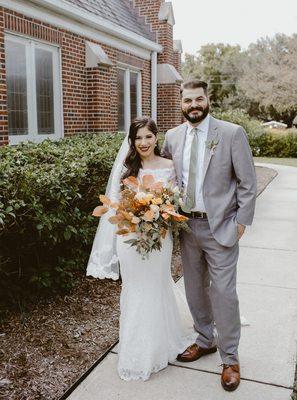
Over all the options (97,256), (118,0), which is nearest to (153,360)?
(97,256)

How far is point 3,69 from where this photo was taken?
7441 millimetres

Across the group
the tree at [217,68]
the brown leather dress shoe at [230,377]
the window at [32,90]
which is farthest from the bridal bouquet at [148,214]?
the tree at [217,68]

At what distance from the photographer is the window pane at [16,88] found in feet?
26.5

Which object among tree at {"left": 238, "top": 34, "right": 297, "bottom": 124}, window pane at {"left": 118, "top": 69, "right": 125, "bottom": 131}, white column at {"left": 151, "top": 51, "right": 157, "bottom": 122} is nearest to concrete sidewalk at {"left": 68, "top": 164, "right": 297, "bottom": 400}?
window pane at {"left": 118, "top": 69, "right": 125, "bottom": 131}

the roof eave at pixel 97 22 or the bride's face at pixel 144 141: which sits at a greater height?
the roof eave at pixel 97 22

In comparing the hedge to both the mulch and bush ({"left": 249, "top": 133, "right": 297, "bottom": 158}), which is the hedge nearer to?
the mulch

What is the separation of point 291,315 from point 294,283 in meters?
1.01

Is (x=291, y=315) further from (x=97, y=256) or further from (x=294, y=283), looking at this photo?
(x=97, y=256)

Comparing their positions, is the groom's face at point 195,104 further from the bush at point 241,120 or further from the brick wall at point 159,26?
the bush at point 241,120

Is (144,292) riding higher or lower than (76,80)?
lower

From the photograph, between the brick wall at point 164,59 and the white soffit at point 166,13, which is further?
the brick wall at point 164,59

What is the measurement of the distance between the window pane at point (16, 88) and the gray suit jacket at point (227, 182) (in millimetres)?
5648

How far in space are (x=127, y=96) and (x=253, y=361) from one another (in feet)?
31.9

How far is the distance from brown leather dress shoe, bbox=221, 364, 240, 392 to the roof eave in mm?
6982
